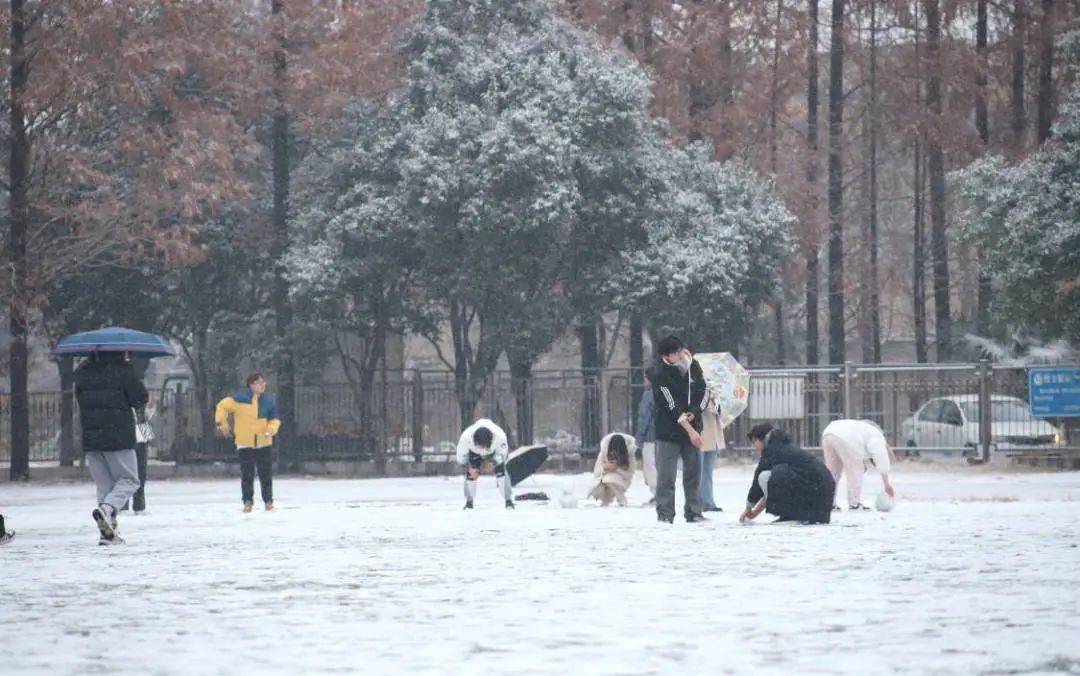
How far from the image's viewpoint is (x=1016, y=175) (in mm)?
38719

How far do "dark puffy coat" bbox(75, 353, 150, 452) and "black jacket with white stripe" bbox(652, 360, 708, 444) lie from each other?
4.96 meters

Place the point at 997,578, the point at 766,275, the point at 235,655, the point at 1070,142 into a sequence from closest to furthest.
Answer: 1. the point at 235,655
2. the point at 997,578
3. the point at 1070,142
4. the point at 766,275


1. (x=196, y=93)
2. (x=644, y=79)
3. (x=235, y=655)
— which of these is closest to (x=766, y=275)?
(x=644, y=79)

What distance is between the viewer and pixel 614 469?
77.6 ft

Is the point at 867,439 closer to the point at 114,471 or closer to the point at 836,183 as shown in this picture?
the point at 114,471

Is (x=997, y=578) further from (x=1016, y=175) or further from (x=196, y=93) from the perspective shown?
(x=196, y=93)

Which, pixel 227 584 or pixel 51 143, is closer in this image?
pixel 227 584

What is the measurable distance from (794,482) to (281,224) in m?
27.8

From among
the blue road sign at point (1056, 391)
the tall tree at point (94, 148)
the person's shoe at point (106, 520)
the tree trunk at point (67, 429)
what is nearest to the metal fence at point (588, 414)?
the tree trunk at point (67, 429)

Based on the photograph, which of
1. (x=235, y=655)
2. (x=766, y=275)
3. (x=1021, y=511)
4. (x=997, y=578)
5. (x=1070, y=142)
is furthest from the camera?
(x=766, y=275)

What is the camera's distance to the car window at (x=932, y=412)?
1469 inches

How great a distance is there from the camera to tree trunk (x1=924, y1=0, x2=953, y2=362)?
48.3m

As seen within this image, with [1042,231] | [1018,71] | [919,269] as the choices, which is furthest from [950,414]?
[919,269]

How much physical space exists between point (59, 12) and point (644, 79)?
1236 cm
